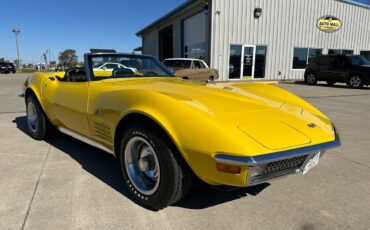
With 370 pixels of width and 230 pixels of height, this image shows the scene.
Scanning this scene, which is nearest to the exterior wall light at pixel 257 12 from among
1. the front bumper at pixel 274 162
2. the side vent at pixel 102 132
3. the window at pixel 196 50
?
the window at pixel 196 50

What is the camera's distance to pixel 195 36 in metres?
20.3

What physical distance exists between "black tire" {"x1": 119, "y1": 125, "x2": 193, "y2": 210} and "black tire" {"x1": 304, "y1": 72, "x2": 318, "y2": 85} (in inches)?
616

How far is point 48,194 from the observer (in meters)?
2.81

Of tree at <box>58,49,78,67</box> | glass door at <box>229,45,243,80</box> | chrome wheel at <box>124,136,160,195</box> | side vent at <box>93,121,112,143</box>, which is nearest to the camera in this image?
chrome wheel at <box>124,136,160,195</box>

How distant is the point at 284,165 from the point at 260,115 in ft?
1.48

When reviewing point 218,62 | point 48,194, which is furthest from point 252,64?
point 48,194

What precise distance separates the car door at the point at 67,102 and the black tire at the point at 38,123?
26cm

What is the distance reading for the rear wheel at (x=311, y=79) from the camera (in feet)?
53.5

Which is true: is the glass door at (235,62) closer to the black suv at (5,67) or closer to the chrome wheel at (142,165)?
the chrome wheel at (142,165)

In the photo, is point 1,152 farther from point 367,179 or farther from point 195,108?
point 367,179

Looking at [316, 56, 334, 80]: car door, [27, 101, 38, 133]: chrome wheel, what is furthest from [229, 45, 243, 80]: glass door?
[27, 101, 38, 133]: chrome wheel

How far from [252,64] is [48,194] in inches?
Answer: 697

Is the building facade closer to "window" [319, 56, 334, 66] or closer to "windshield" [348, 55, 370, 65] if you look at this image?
"window" [319, 56, 334, 66]

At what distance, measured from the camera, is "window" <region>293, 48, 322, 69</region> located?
20653mm
